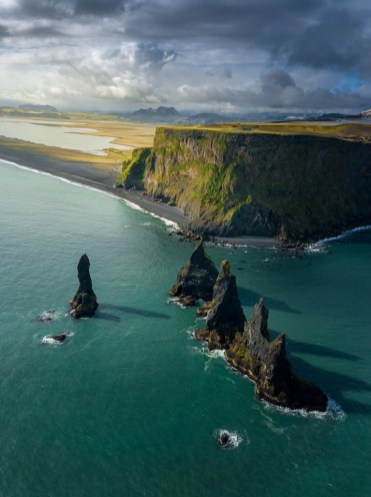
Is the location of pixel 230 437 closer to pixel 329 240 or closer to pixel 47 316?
pixel 47 316

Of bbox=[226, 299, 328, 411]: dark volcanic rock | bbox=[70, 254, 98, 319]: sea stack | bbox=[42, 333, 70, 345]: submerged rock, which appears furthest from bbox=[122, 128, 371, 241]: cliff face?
bbox=[42, 333, 70, 345]: submerged rock

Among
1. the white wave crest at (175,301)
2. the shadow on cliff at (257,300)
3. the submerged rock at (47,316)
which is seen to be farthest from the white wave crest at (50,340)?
the shadow on cliff at (257,300)

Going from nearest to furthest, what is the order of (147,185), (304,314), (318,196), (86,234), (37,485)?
(37,485), (304,314), (86,234), (318,196), (147,185)

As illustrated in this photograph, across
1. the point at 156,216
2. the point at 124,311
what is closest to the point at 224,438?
the point at 124,311

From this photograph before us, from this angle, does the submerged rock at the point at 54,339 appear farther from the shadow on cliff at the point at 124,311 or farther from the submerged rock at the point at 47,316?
the shadow on cliff at the point at 124,311

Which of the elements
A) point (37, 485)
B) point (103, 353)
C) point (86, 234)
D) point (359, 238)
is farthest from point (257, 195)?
point (37, 485)

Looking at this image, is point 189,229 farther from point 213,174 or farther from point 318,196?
point 318,196
